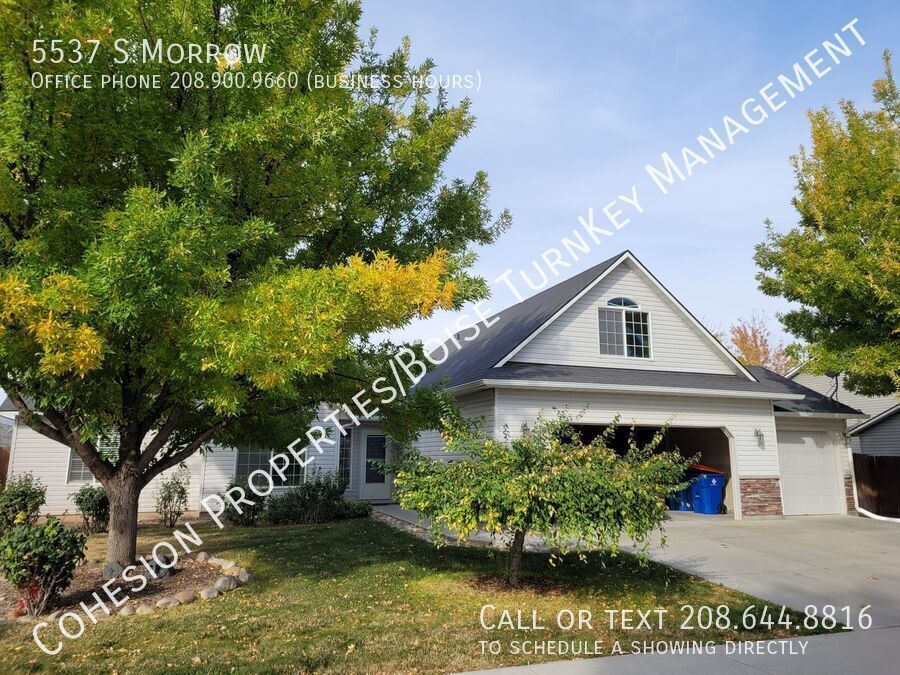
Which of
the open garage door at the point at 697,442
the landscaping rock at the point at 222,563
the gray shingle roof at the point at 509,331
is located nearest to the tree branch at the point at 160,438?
the landscaping rock at the point at 222,563

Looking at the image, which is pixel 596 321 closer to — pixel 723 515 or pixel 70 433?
pixel 723 515

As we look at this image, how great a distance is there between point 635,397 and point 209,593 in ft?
33.4

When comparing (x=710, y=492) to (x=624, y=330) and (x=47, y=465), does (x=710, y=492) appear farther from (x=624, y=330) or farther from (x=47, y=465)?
(x=47, y=465)

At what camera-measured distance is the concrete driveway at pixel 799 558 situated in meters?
7.41

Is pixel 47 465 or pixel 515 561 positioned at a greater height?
pixel 47 465

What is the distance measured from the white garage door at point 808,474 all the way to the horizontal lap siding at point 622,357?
121 inches

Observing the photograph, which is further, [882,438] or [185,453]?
[882,438]

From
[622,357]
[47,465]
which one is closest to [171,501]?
[47,465]

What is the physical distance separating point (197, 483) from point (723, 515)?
14.9m

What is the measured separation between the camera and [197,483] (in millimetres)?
16859

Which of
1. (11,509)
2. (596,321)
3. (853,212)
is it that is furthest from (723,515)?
(11,509)

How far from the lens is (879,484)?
17.0m

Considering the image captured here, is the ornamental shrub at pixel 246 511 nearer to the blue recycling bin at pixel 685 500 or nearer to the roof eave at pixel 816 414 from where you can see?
the blue recycling bin at pixel 685 500

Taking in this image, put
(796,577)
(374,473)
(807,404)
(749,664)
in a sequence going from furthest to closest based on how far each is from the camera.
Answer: (374,473) → (807,404) → (796,577) → (749,664)
